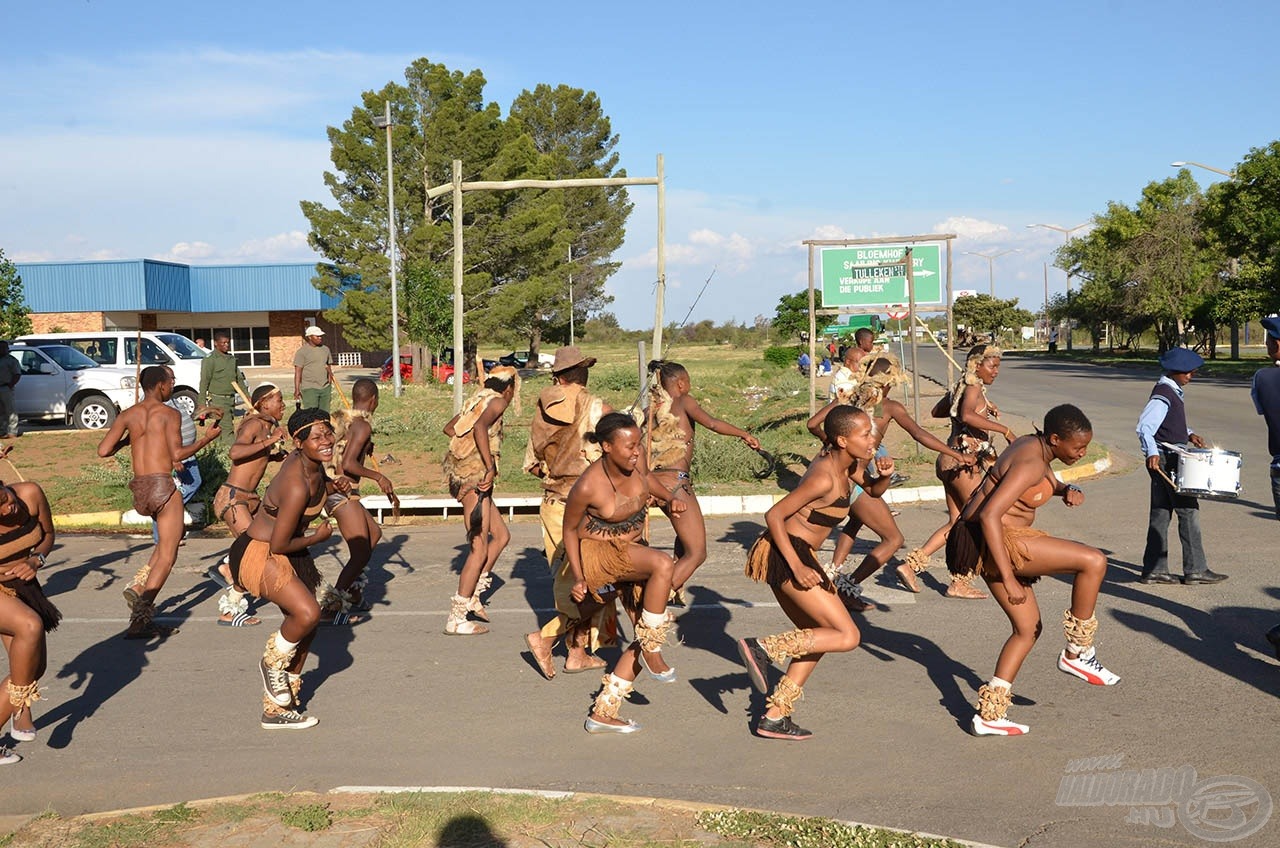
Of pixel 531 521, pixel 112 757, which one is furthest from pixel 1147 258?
pixel 112 757

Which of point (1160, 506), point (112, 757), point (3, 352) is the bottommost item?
point (112, 757)

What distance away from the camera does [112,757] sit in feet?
19.9

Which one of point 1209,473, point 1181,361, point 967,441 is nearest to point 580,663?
point 967,441

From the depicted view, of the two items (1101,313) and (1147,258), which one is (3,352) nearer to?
(1147,258)

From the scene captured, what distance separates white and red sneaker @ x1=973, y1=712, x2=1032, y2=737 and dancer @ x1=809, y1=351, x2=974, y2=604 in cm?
247

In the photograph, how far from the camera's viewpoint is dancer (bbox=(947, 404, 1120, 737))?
586cm

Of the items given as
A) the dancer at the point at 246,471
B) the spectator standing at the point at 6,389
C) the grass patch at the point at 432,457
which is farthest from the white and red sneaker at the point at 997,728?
the spectator standing at the point at 6,389

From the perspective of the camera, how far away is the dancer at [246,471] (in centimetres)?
877

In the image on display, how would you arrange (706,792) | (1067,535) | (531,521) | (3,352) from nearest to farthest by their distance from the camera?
(706,792) < (1067,535) < (531,521) < (3,352)

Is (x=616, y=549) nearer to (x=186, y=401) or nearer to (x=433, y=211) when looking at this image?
(x=186, y=401)

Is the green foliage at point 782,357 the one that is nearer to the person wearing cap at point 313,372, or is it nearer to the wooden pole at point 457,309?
the person wearing cap at point 313,372

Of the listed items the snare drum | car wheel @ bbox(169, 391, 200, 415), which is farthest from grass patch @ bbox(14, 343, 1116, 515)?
the snare drum

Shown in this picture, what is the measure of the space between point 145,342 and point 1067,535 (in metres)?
18.4

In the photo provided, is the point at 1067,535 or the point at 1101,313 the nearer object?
the point at 1067,535
